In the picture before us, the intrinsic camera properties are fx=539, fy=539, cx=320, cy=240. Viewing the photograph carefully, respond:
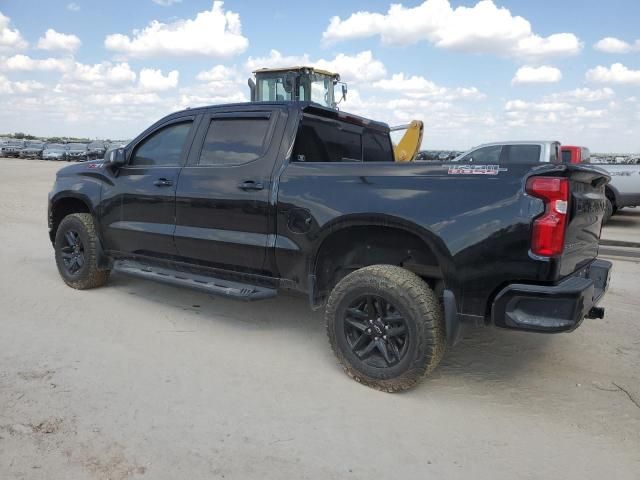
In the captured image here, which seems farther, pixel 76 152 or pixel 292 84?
pixel 76 152

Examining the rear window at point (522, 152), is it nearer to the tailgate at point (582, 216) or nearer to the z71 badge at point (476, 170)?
the tailgate at point (582, 216)

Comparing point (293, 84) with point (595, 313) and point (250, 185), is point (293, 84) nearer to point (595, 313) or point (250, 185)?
point (250, 185)

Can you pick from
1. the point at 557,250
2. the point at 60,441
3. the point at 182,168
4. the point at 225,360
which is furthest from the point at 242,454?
the point at 182,168

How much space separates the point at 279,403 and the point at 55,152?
4260 cm

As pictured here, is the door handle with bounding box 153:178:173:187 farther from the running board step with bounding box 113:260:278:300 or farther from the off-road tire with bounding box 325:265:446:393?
the off-road tire with bounding box 325:265:446:393

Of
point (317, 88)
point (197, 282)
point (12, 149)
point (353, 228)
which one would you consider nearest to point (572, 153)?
point (317, 88)

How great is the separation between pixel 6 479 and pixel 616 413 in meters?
3.28

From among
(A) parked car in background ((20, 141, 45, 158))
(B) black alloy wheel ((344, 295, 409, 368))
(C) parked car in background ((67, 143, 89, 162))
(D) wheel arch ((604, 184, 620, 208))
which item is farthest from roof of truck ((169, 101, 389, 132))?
(A) parked car in background ((20, 141, 45, 158))

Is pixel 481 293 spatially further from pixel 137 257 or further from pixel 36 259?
pixel 36 259

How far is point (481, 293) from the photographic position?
3180 mm

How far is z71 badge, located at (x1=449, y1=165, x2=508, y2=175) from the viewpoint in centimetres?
312

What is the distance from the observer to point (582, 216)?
3365mm

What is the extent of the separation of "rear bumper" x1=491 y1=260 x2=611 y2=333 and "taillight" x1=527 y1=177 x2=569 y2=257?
219 mm

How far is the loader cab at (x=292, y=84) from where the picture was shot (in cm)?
1619
